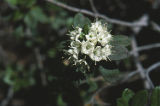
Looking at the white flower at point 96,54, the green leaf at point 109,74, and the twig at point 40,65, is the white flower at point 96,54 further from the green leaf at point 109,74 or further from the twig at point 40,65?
the twig at point 40,65

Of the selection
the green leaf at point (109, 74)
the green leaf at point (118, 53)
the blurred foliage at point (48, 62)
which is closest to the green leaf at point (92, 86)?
the blurred foliage at point (48, 62)

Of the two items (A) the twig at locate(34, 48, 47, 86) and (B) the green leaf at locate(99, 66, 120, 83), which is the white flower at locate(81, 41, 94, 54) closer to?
(B) the green leaf at locate(99, 66, 120, 83)

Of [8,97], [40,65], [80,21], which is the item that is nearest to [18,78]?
[40,65]

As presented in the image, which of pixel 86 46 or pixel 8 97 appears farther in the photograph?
pixel 8 97

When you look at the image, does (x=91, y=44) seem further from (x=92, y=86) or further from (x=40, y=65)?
(x=40, y=65)

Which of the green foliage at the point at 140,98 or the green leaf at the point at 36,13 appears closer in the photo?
the green foliage at the point at 140,98

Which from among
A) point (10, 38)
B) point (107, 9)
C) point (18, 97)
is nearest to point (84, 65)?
point (107, 9)

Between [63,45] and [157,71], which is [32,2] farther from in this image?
[157,71]

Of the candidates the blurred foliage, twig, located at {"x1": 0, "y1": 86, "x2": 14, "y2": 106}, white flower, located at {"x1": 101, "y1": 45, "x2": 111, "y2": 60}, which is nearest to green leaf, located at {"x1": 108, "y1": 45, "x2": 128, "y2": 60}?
the blurred foliage
